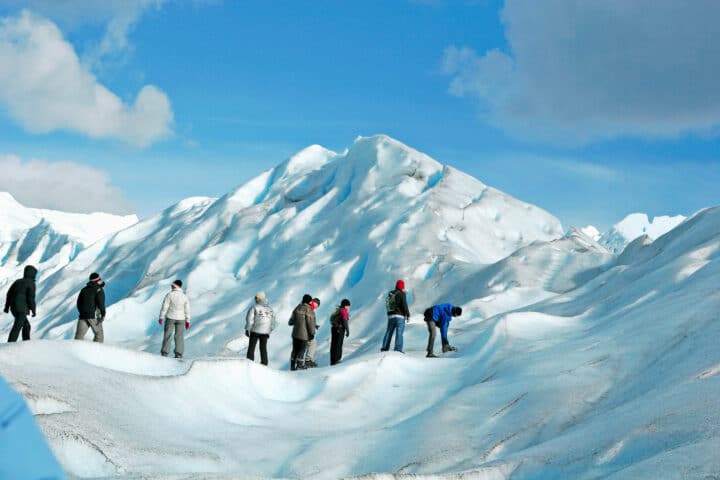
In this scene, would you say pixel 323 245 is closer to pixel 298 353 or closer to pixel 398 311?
pixel 398 311

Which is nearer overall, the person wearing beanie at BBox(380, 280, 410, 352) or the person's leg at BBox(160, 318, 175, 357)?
the person's leg at BBox(160, 318, 175, 357)

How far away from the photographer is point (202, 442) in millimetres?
7340

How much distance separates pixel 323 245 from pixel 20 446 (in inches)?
1169

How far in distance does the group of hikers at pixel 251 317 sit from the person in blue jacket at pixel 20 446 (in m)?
10.6

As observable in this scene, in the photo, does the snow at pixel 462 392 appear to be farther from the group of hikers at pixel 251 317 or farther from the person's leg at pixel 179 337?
the person's leg at pixel 179 337

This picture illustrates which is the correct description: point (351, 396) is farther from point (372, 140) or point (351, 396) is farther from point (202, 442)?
point (372, 140)

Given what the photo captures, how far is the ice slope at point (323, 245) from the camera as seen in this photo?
27.0 m

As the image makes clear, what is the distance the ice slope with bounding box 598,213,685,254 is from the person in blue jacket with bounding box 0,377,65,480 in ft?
342

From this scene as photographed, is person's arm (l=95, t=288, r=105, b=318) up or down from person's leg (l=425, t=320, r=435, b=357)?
up

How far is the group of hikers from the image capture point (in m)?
11.9

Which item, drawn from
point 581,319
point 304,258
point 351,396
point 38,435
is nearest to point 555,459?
point 38,435

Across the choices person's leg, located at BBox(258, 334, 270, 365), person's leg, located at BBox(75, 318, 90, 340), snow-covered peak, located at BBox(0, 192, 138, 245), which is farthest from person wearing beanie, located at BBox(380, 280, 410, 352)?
snow-covered peak, located at BBox(0, 192, 138, 245)

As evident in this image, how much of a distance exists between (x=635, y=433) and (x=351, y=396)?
17.9 ft

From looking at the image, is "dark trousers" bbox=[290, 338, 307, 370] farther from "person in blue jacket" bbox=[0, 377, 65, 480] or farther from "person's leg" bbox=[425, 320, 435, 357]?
"person in blue jacket" bbox=[0, 377, 65, 480]
